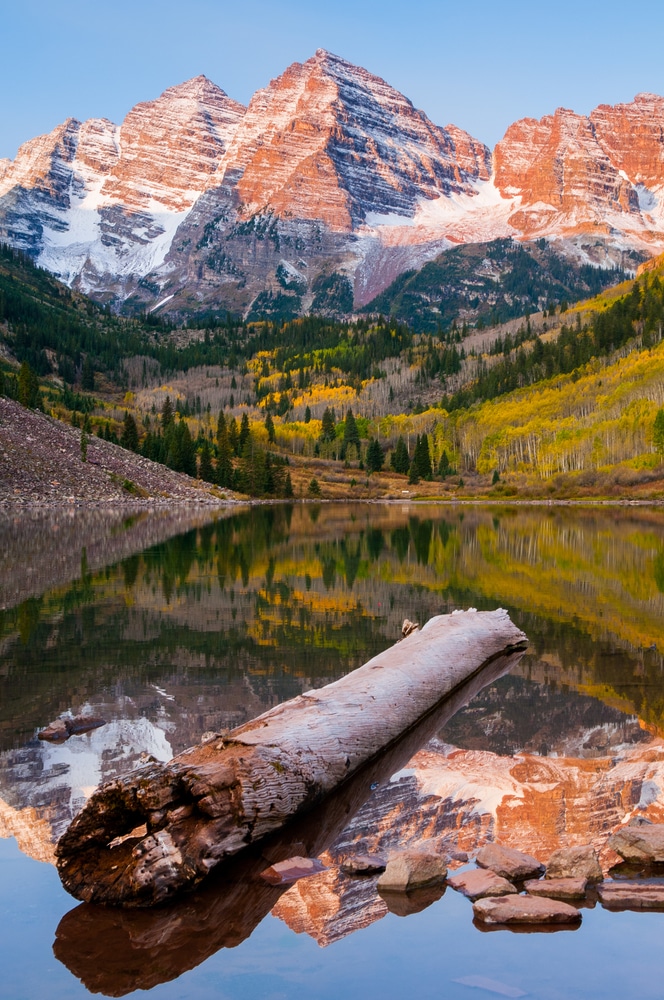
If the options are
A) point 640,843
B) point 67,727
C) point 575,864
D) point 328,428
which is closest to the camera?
point 575,864

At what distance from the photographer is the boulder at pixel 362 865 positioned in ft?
24.8

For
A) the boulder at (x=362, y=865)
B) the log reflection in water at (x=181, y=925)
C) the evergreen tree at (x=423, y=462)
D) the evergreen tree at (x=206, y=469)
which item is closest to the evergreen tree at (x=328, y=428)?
the evergreen tree at (x=423, y=462)

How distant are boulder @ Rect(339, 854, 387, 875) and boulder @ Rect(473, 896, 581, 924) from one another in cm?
99

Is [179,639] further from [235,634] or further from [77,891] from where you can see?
[77,891]

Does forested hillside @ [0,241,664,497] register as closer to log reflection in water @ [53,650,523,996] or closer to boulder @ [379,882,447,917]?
log reflection in water @ [53,650,523,996]

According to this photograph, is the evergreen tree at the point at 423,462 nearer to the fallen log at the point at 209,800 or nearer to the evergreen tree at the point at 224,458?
the evergreen tree at the point at 224,458

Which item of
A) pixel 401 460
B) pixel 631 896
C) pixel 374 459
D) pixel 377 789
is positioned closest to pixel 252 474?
pixel 374 459

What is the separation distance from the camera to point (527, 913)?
6824mm

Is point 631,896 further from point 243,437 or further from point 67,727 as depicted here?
point 243,437

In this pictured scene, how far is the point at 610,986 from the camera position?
233 inches

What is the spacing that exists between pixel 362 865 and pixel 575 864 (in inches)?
70.3

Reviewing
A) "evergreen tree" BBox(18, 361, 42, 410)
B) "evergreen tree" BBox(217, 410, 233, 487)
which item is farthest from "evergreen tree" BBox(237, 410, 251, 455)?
"evergreen tree" BBox(18, 361, 42, 410)

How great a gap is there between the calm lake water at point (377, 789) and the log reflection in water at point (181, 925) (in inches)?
0.9

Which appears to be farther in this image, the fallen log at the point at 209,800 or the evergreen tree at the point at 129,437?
the evergreen tree at the point at 129,437
